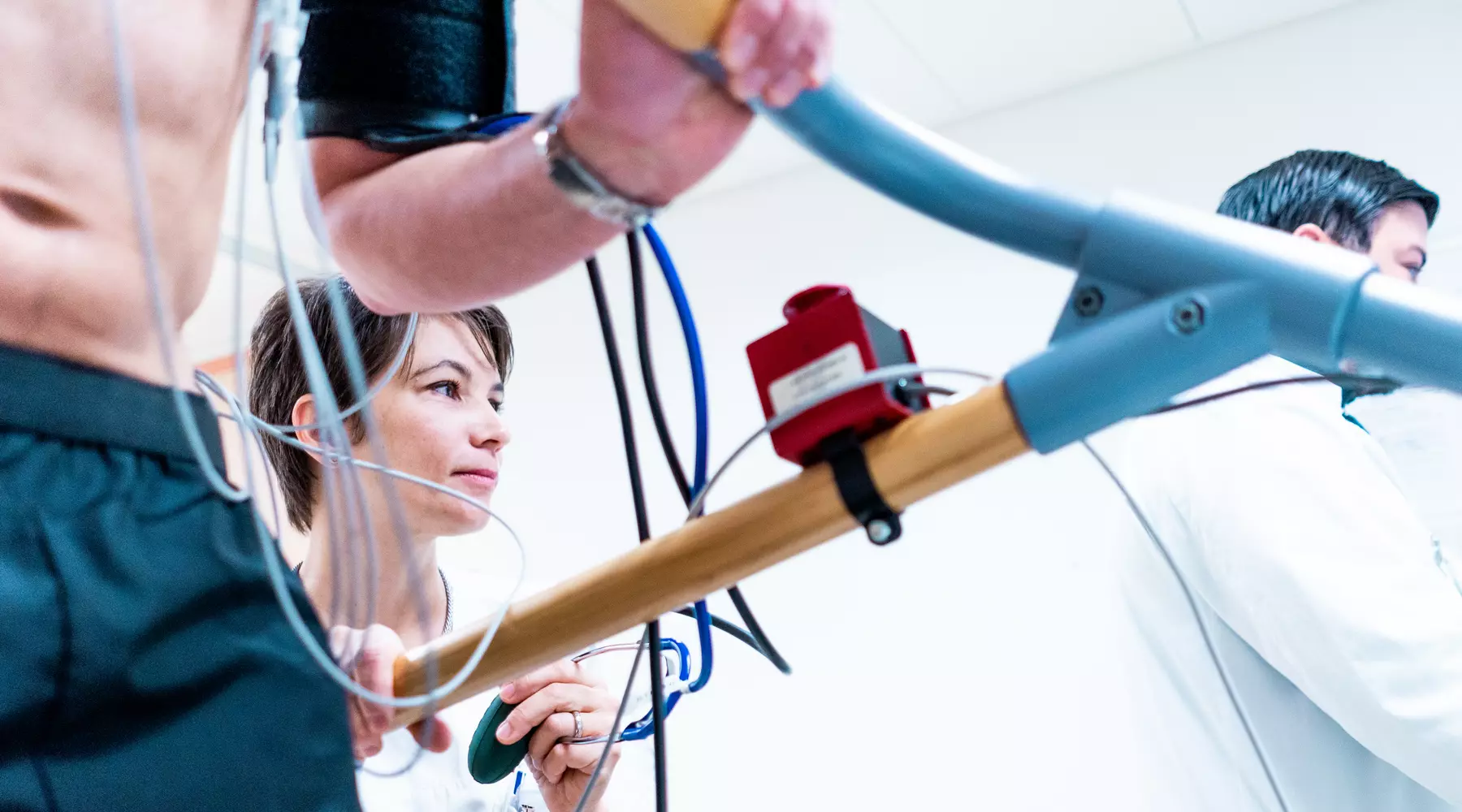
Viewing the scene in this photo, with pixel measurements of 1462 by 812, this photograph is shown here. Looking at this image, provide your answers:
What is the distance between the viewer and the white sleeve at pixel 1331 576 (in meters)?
1.32

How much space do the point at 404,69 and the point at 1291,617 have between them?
1.22 meters

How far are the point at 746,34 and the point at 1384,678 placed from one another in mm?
1261

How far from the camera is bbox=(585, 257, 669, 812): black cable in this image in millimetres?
624

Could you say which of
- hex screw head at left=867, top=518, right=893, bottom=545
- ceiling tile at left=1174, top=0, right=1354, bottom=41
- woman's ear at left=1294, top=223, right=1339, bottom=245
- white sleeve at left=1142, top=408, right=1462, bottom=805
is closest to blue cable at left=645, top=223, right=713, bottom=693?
hex screw head at left=867, top=518, right=893, bottom=545

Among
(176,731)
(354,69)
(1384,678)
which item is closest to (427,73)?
(354,69)

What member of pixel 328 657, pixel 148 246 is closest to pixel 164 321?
pixel 148 246

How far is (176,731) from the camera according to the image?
17.8 inches

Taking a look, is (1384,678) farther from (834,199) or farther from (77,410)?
(834,199)

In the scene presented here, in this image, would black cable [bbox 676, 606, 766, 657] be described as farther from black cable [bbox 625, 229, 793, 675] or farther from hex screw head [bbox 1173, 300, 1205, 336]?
hex screw head [bbox 1173, 300, 1205, 336]

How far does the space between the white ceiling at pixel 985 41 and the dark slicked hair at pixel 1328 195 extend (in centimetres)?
102

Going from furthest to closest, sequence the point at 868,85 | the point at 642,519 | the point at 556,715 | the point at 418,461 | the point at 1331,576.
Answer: the point at 868,85
the point at 418,461
the point at 1331,576
the point at 556,715
the point at 642,519

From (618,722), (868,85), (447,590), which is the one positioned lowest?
(618,722)

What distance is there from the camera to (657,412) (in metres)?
0.62

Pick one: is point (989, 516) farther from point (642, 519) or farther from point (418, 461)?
point (642, 519)
